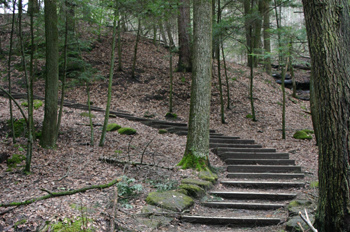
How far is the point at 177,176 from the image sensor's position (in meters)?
6.88

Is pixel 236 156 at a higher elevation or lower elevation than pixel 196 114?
lower

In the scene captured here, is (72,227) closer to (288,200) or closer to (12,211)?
(12,211)

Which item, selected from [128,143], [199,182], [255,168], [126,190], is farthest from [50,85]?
[255,168]

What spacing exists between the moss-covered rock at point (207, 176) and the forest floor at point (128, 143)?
348mm

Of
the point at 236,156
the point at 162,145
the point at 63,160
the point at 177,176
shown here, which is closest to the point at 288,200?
the point at 177,176

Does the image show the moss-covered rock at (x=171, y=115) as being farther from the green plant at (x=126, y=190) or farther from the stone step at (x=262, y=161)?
the green plant at (x=126, y=190)

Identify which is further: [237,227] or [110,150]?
[110,150]

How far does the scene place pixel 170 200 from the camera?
532 centimetres

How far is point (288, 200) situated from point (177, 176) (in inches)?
101

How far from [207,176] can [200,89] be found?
88.8 inches

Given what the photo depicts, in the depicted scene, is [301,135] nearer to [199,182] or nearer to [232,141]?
[232,141]

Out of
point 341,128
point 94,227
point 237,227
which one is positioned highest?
point 341,128

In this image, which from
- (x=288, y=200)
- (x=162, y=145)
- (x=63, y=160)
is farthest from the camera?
(x=162, y=145)

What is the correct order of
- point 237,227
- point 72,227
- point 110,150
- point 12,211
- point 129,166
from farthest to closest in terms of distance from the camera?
point 110,150 < point 129,166 < point 237,227 < point 12,211 < point 72,227
